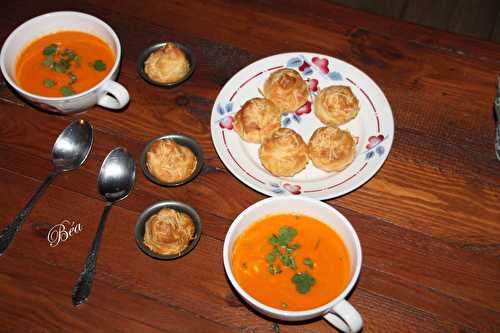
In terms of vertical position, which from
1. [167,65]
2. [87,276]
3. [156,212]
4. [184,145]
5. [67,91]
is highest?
[167,65]

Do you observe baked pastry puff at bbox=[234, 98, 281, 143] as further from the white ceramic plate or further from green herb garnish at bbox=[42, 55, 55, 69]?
green herb garnish at bbox=[42, 55, 55, 69]

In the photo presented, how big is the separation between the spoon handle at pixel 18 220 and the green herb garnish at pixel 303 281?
48.1 inches

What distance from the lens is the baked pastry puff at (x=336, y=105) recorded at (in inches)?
98.4

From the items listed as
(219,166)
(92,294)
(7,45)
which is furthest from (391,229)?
(7,45)

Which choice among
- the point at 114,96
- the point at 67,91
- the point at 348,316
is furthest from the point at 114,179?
the point at 348,316

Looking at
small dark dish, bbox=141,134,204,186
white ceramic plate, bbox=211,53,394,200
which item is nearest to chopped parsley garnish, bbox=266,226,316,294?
white ceramic plate, bbox=211,53,394,200

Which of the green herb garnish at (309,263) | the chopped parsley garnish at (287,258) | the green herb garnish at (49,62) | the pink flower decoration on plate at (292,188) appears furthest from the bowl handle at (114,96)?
the green herb garnish at (309,263)

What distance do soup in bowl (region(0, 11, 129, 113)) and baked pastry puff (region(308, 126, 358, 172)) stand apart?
3.02ft

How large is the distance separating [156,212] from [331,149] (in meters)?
0.84

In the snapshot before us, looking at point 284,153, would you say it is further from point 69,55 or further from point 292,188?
point 69,55

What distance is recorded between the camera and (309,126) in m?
2.63

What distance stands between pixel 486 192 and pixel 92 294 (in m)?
1.82

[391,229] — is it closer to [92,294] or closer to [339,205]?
[339,205]

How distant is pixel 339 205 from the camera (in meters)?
2.36
